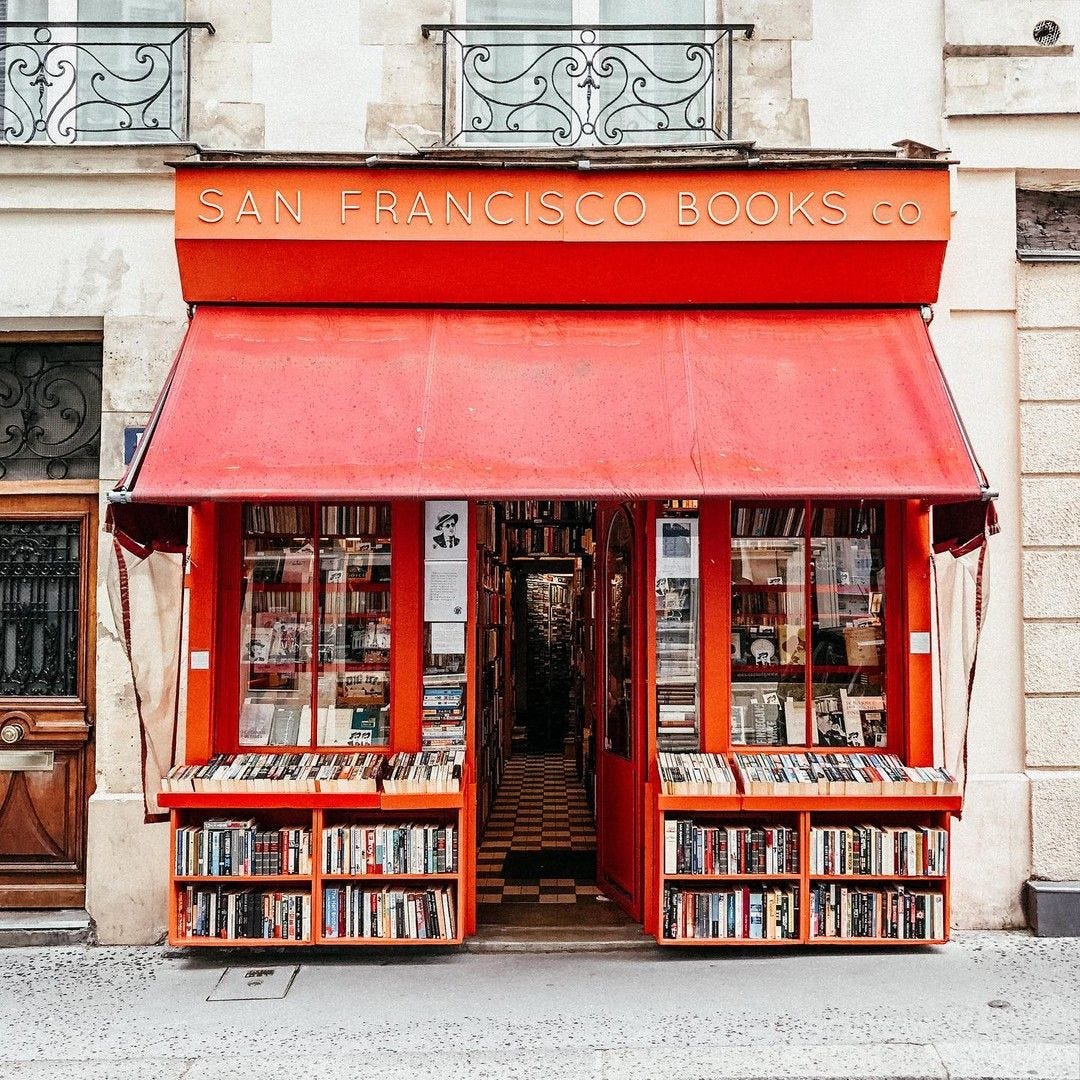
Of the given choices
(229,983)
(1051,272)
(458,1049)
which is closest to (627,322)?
(1051,272)

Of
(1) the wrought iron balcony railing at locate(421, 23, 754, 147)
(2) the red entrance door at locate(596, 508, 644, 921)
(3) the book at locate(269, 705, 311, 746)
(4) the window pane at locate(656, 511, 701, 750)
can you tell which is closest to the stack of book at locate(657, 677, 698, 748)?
(4) the window pane at locate(656, 511, 701, 750)

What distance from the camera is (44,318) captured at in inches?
235

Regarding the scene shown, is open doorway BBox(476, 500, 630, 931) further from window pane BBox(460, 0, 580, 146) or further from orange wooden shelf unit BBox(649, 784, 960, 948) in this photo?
window pane BBox(460, 0, 580, 146)

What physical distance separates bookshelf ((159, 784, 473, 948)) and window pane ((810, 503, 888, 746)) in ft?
8.18

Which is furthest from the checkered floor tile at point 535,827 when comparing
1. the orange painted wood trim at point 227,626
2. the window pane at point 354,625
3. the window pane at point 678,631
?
the orange painted wood trim at point 227,626

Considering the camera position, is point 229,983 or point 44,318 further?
point 44,318

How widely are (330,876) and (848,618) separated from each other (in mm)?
3640

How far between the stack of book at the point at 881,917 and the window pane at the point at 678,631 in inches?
48.6

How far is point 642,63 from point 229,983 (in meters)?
6.38

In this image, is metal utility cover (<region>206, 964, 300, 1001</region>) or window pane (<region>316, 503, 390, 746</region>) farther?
window pane (<region>316, 503, 390, 746</region>)

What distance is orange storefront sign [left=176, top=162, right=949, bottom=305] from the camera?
5.59m

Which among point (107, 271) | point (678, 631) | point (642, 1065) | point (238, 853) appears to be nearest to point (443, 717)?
point (238, 853)

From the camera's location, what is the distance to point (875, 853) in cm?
538

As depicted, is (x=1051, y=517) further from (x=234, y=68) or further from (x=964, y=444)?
(x=234, y=68)
